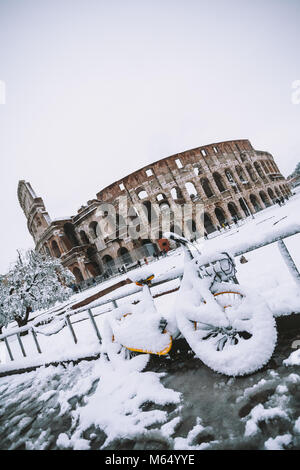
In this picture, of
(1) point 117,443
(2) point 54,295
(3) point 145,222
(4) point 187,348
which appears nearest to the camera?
(1) point 117,443

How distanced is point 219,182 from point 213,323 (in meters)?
33.3

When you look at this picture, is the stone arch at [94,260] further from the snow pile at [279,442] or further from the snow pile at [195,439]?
the snow pile at [279,442]

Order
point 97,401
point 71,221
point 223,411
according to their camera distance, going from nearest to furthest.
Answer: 1. point 223,411
2. point 97,401
3. point 71,221

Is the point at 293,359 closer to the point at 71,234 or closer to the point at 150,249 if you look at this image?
the point at 150,249

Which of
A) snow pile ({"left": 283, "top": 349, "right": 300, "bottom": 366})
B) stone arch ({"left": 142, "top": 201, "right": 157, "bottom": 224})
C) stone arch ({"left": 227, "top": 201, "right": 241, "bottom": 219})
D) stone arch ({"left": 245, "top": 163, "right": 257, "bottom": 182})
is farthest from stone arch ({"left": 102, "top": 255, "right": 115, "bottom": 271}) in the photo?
snow pile ({"left": 283, "top": 349, "right": 300, "bottom": 366})

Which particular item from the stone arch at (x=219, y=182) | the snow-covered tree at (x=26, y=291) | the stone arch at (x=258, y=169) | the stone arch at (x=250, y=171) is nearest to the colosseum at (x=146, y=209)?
the stone arch at (x=219, y=182)

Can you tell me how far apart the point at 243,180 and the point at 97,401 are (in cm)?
3549

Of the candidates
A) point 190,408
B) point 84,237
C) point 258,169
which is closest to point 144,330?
point 190,408

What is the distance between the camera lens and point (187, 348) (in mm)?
2670

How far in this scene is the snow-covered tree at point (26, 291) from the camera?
432 inches

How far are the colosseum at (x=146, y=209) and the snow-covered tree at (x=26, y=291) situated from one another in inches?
582

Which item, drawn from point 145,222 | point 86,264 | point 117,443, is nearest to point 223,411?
point 117,443

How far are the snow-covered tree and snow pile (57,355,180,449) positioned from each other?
1022cm
